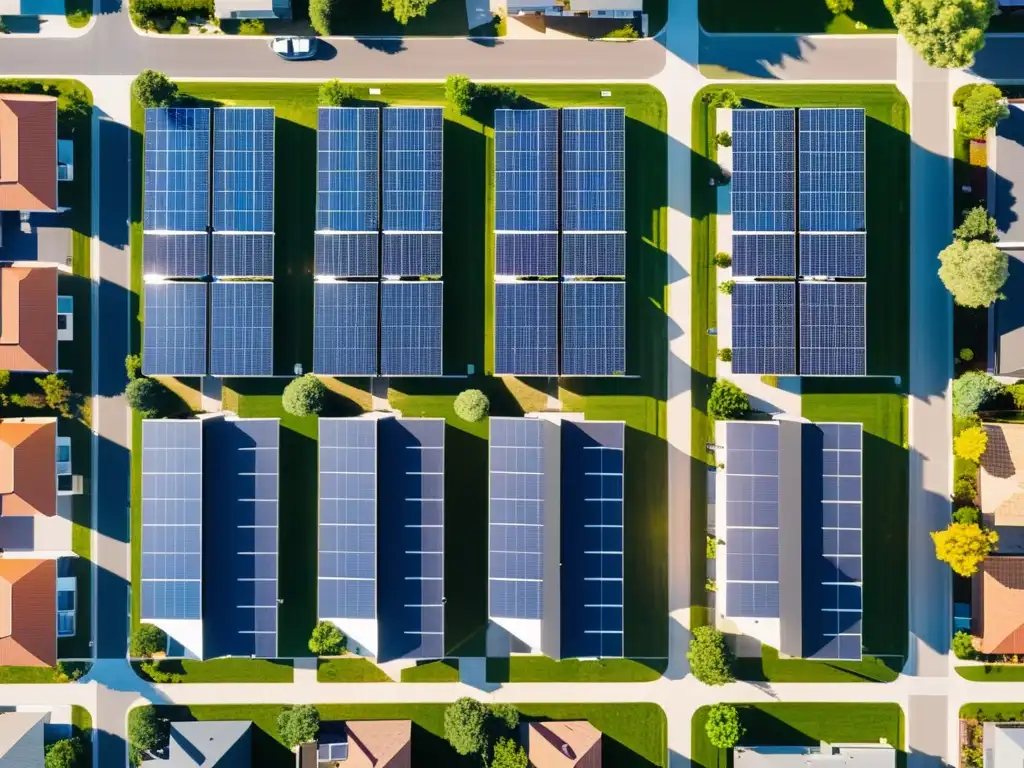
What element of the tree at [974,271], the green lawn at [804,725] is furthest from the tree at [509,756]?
the tree at [974,271]

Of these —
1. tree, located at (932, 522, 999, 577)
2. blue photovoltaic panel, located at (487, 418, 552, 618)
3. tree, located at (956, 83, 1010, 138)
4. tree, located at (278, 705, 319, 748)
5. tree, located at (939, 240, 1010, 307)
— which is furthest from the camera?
tree, located at (278, 705, 319, 748)

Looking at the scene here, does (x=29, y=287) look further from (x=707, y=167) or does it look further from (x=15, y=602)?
(x=707, y=167)

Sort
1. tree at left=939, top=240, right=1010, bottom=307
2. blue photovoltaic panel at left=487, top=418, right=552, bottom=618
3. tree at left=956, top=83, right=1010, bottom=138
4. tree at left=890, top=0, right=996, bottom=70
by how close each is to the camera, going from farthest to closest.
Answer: blue photovoltaic panel at left=487, top=418, right=552, bottom=618 → tree at left=956, top=83, right=1010, bottom=138 → tree at left=939, top=240, right=1010, bottom=307 → tree at left=890, top=0, right=996, bottom=70

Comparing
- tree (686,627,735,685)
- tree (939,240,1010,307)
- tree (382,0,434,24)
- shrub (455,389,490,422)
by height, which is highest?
tree (382,0,434,24)

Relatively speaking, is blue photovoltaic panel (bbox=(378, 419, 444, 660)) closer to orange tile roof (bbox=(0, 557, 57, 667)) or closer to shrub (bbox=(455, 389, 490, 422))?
shrub (bbox=(455, 389, 490, 422))

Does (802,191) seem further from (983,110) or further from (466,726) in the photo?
(466,726)

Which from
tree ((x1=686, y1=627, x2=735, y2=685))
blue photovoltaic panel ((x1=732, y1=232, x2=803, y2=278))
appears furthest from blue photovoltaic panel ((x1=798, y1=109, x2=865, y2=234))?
tree ((x1=686, y1=627, x2=735, y2=685))

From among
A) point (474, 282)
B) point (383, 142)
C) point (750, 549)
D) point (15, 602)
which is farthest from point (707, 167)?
point (15, 602)

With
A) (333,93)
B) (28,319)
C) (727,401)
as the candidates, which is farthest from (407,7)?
(727,401)
